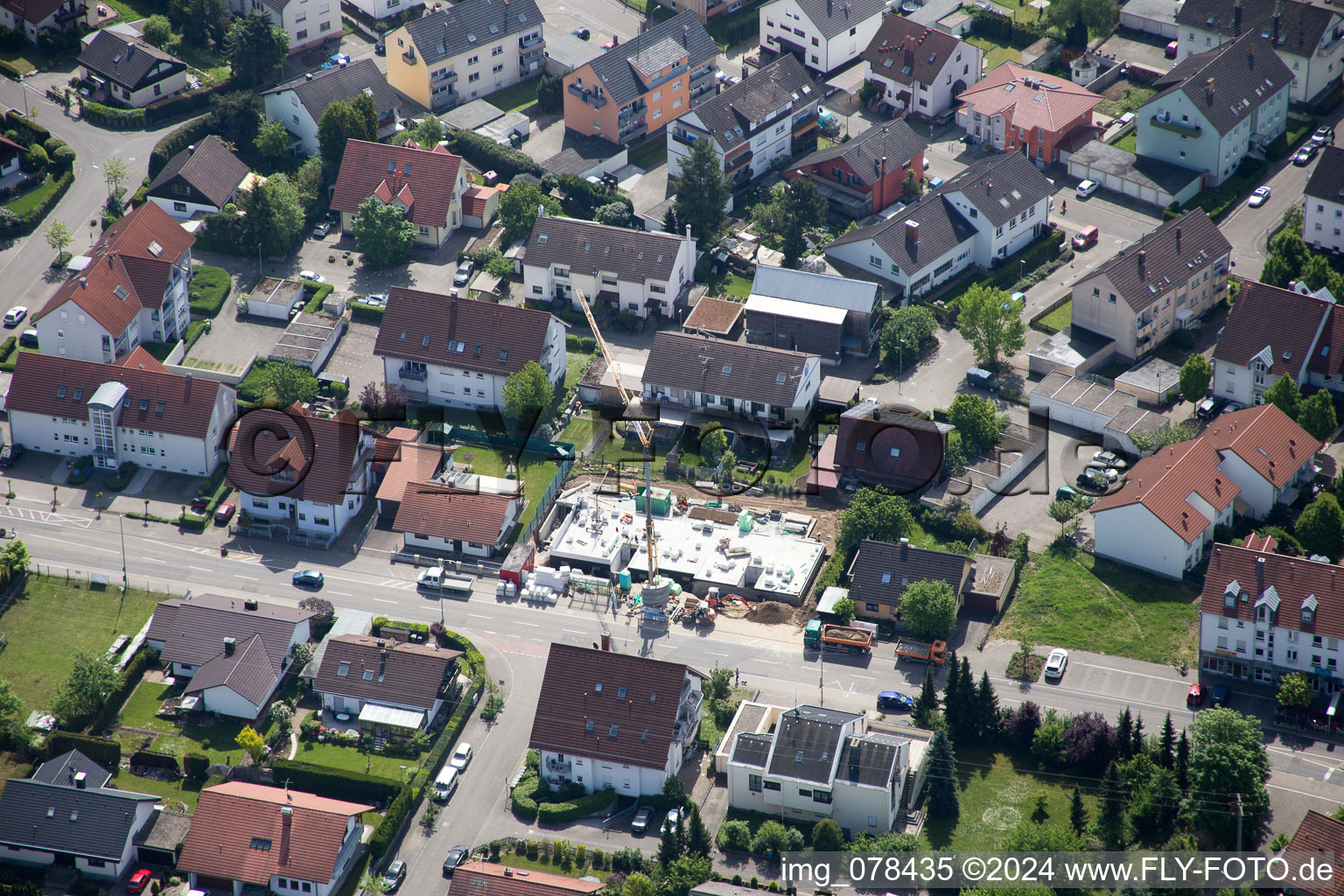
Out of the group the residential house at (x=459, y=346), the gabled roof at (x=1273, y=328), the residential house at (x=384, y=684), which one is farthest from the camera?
the residential house at (x=459, y=346)

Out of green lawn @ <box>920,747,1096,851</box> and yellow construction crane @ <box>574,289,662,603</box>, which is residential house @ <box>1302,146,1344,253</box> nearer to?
yellow construction crane @ <box>574,289,662,603</box>

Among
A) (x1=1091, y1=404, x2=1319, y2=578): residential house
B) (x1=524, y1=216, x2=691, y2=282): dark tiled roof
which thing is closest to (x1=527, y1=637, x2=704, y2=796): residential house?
(x1=1091, y1=404, x2=1319, y2=578): residential house

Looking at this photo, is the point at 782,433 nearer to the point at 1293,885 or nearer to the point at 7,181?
the point at 1293,885

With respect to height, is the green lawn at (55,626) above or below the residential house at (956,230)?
below

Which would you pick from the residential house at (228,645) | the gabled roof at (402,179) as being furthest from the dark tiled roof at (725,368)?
the residential house at (228,645)

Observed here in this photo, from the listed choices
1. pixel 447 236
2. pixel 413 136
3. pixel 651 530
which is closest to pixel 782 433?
pixel 651 530

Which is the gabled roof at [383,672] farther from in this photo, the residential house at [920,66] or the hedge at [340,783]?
the residential house at [920,66]
